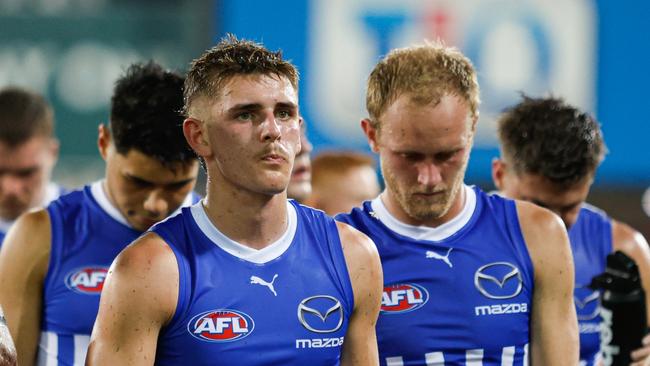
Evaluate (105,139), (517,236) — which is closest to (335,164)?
(105,139)

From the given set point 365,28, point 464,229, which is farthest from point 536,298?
point 365,28

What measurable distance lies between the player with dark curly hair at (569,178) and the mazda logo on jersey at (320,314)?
1.25 m

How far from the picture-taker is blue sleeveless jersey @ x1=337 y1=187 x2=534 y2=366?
3270 millimetres

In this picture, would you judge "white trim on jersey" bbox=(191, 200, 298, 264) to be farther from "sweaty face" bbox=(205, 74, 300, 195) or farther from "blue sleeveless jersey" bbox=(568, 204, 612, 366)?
"blue sleeveless jersey" bbox=(568, 204, 612, 366)

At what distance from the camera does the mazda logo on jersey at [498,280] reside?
329 cm

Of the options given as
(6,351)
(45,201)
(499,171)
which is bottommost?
(6,351)

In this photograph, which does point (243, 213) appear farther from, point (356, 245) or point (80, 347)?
point (80, 347)

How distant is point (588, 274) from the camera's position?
421 centimetres

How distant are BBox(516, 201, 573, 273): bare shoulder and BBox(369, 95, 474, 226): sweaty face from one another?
8.9 inches

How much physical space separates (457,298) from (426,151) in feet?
1.36

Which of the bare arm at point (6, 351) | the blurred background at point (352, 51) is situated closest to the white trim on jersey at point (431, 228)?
the bare arm at point (6, 351)

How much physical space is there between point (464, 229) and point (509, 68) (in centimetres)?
513

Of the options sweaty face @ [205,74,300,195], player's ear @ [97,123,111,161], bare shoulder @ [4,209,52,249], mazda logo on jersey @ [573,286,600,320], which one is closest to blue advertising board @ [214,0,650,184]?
mazda logo on jersey @ [573,286,600,320]

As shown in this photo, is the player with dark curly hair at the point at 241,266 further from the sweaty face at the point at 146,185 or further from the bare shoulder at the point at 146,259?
the sweaty face at the point at 146,185
